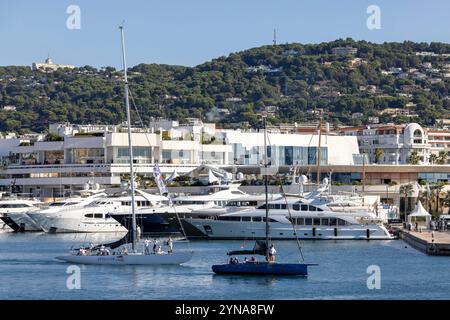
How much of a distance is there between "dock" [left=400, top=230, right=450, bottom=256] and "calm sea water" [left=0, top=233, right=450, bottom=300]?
2.40 feet

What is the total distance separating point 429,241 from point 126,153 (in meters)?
55.6

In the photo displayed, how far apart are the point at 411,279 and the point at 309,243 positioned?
2232cm

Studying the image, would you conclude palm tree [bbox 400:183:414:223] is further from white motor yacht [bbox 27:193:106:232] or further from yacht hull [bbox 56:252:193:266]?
yacht hull [bbox 56:252:193:266]

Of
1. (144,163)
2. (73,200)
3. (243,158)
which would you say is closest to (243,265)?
(73,200)

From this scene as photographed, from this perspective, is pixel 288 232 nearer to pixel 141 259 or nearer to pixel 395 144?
pixel 141 259

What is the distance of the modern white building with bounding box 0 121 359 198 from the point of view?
113688 mm

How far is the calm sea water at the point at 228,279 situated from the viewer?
139 ft

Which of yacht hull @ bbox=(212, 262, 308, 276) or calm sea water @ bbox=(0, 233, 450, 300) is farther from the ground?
yacht hull @ bbox=(212, 262, 308, 276)

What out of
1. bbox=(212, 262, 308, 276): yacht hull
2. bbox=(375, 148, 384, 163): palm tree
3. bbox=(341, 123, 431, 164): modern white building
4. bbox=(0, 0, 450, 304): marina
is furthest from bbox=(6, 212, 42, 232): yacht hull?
bbox=(375, 148, 384, 163): palm tree

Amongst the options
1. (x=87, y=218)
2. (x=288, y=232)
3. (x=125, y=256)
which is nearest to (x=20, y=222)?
(x=87, y=218)

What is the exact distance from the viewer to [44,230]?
85000 millimetres

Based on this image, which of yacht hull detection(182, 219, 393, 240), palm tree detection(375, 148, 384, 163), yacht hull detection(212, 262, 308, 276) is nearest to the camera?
yacht hull detection(212, 262, 308, 276)
